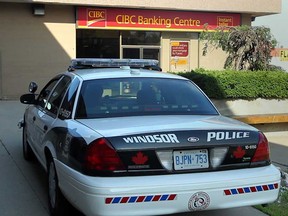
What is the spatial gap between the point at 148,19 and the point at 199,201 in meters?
15.6

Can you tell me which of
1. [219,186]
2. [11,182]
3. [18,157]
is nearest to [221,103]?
[18,157]

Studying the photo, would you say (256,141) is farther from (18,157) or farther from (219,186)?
(18,157)

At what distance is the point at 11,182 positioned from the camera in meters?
5.81

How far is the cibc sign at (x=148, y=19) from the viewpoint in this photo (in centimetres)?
1752

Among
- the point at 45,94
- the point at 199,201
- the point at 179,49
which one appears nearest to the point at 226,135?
the point at 199,201

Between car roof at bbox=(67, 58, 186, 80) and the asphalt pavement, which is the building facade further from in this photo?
car roof at bbox=(67, 58, 186, 80)

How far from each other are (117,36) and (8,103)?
5555 millimetres

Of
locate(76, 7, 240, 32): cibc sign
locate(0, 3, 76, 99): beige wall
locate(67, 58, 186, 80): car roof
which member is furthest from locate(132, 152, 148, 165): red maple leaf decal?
locate(76, 7, 240, 32): cibc sign

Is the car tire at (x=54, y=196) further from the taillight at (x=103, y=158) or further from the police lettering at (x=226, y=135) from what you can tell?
the police lettering at (x=226, y=135)

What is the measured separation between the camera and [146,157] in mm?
3535

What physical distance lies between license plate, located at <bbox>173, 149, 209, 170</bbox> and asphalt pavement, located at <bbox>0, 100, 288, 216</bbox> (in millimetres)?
1067

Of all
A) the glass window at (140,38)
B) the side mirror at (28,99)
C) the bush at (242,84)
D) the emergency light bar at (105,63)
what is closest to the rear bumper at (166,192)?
the emergency light bar at (105,63)

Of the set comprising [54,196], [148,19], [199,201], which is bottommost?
[54,196]

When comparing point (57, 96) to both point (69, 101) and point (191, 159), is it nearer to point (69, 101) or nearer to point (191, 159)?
point (69, 101)
